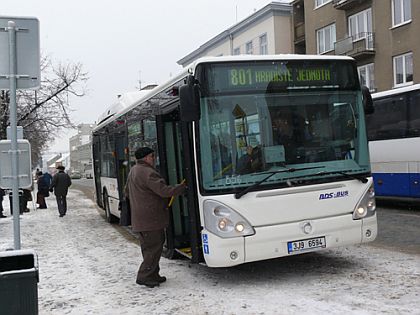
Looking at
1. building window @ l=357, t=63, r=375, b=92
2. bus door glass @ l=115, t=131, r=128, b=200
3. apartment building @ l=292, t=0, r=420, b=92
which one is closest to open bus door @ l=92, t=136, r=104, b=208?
bus door glass @ l=115, t=131, r=128, b=200

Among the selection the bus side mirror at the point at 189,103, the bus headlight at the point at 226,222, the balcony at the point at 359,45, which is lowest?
the bus headlight at the point at 226,222

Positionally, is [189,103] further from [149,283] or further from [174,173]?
[149,283]

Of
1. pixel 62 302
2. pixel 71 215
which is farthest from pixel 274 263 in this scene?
pixel 71 215

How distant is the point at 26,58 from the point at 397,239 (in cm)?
725

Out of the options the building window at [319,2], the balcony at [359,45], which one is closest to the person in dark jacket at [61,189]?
the balcony at [359,45]

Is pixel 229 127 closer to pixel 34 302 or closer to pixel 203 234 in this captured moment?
pixel 203 234

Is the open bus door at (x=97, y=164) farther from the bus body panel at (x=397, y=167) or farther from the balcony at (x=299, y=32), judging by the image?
the balcony at (x=299, y=32)

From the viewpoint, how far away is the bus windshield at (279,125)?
617 centimetres

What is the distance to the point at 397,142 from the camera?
564 inches

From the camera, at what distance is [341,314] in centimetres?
499

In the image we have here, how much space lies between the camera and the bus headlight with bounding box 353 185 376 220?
21.7ft

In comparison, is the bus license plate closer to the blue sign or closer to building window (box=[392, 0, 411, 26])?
the blue sign

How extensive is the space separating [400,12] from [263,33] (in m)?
13.8

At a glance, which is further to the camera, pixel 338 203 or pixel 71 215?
pixel 71 215
